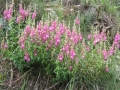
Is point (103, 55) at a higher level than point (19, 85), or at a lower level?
higher

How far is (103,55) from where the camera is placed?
368cm

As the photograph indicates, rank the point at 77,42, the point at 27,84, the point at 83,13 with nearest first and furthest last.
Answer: the point at 77,42
the point at 27,84
the point at 83,13

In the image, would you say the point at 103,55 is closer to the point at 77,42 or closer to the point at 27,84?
the point at 77,42

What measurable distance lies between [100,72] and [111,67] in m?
0.17

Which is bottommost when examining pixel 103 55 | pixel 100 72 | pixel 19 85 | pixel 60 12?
pixel 19 85

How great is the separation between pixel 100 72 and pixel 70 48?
1.76ft

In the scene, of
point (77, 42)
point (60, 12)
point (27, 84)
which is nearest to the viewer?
point (77, 42)

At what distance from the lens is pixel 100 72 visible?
3.75m

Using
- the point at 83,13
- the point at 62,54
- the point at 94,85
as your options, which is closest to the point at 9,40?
the point at 62,54

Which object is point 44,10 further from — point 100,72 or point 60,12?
point 100,72

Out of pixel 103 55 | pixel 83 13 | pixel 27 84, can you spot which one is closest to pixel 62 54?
pixel 103 55

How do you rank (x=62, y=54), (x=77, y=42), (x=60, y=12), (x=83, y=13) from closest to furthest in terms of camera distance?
(x=62, y=54) → (x=77, y=42) → (x=60, y=12) → (x=83, y=13)

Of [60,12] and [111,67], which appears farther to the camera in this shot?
[60,12]

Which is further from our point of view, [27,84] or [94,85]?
[27,84]
